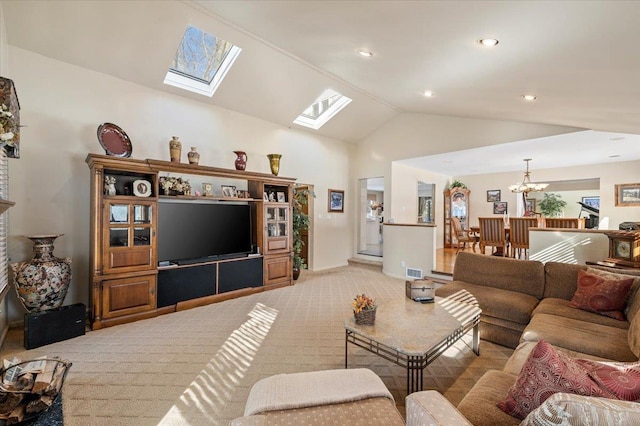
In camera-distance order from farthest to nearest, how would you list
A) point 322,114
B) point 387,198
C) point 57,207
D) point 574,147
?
point 387,198 → point 322,114 → point 574,147 → point 57,207

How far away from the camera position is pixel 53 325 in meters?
2.91

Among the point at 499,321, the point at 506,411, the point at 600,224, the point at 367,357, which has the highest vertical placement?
the point at 600,224

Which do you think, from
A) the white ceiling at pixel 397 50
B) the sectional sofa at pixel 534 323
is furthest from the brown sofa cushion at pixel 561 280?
the white ceiling at pixel 397 50

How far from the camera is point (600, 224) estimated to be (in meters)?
6.54

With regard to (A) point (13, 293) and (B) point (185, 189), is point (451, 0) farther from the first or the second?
(A) point (13, 293)

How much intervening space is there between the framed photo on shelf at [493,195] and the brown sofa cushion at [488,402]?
8062 millimetres

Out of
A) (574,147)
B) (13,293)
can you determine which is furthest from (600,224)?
(13,293)

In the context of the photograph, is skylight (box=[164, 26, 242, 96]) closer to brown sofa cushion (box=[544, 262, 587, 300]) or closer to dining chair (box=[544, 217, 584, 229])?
brown sofa cushion (box=[544, 262, 587, 300])

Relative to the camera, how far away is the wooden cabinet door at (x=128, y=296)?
334 centimetres

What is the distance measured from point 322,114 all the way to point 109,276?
4.69m

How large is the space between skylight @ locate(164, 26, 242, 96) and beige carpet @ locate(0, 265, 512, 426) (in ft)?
11.0

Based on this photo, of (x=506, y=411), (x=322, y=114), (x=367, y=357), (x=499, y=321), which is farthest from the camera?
(x=322, y=114)

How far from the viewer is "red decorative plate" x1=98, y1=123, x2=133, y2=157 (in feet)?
11.4

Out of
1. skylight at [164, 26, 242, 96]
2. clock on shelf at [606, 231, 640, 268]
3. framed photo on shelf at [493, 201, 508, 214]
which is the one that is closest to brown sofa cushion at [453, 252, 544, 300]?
clock on shelf at [606, 231, 640, 268]
